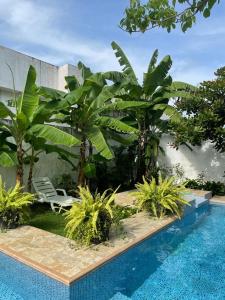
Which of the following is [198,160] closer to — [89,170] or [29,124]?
[89,170]

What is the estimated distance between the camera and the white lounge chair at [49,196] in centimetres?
929

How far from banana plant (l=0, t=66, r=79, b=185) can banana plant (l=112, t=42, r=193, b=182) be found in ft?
13.8

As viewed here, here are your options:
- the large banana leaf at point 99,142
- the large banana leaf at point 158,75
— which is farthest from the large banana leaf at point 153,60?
the large banana leaf at point 99,142

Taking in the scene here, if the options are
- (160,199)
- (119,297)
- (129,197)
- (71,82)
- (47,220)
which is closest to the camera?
(119,297)

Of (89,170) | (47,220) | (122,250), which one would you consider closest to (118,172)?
(89,170)

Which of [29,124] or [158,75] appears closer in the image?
[29,124]

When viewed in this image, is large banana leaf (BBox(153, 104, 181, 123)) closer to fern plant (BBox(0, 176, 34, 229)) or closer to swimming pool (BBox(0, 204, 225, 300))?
swimming pool (BBox(0, 204, 225, 300))

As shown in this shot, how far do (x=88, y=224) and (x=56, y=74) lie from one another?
41.8 ft

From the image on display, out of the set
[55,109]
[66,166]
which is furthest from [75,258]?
[66,166]

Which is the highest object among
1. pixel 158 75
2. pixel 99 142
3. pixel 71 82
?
pixel 158 75

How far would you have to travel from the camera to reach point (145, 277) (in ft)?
19.0

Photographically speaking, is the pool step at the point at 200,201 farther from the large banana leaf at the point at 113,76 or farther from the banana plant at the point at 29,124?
the banana plant at the point at 29,124

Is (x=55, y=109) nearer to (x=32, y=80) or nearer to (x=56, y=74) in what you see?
(x=32, y=80)

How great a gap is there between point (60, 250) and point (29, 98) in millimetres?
4159
